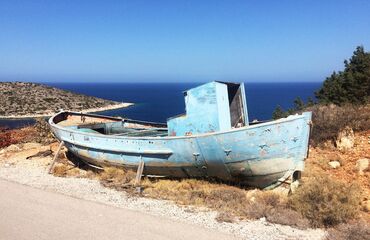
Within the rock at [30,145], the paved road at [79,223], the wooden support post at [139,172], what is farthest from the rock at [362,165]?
the rock at [30,145]

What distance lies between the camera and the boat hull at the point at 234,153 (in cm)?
1020

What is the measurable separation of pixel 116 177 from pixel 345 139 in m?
Result: 7.50

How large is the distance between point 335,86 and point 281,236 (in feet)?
47.9

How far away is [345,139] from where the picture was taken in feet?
41.5

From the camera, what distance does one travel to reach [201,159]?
11.0m

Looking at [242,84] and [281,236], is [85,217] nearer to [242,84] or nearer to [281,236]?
[281,236]

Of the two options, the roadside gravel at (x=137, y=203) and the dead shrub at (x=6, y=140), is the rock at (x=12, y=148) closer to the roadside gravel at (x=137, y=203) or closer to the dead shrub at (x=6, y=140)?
the dead shrub at (x=6, y=140)

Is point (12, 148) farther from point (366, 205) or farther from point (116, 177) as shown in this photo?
point (366, 205)

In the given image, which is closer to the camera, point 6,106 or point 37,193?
point 37,193

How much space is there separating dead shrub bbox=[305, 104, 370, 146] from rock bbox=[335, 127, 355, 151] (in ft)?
1.30

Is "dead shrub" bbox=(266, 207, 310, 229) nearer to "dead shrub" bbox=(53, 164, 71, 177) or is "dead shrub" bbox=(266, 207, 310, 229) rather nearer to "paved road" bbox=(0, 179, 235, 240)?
"paved road" bbox=(0, 179, 235, 240)

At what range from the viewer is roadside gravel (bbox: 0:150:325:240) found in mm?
7898

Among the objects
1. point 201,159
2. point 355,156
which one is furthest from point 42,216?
point 355,156

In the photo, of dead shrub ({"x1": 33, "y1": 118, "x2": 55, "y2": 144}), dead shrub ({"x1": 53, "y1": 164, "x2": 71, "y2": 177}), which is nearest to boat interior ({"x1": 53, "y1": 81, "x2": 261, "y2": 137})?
dead shrub ({"x1": 53, "y1": 164, "x2": 71, "y2": 177})
